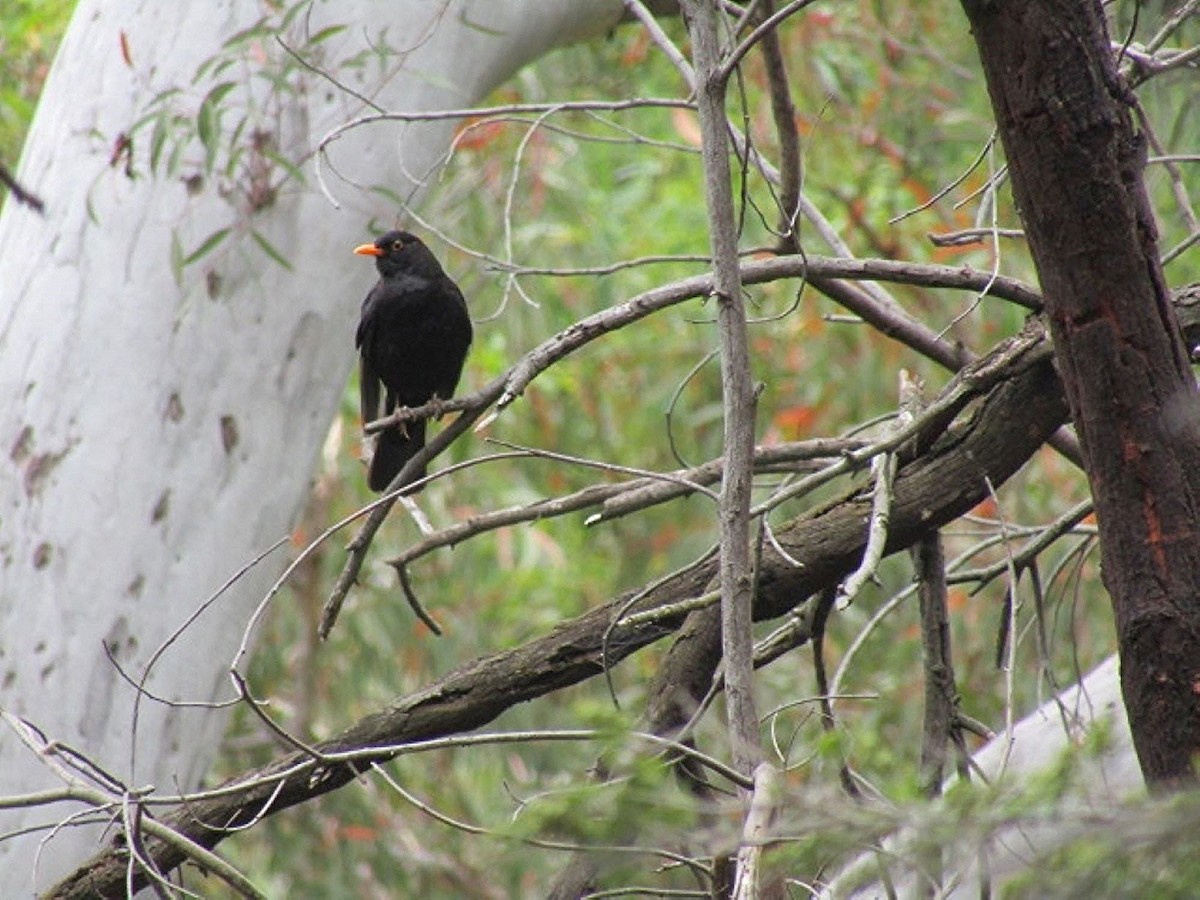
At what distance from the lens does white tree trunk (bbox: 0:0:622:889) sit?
11.1ft

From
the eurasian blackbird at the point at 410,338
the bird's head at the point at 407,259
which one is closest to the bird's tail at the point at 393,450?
the eurasian blackbird at the point at 410,338

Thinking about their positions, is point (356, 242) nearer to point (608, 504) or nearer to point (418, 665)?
point (608, 504)

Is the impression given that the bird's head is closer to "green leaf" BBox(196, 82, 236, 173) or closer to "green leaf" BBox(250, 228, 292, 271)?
"green leaf" BBox(250, 228, 292, 271)

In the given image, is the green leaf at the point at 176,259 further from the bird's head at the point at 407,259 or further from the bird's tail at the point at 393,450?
the bird's head at the point at 407,259

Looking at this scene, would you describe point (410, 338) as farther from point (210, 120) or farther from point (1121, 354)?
point (1121, 354)

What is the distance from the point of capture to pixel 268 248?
11.4ft

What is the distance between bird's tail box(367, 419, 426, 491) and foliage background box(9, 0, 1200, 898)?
1622 mm

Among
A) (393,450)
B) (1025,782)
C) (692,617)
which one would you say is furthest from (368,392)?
(1025,782)

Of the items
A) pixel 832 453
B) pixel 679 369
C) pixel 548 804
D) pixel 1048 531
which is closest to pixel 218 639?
pixel 832 453

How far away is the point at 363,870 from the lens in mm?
7703

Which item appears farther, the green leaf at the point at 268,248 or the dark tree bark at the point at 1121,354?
the green leaf at the point at 268,248

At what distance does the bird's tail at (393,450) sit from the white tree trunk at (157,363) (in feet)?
A: 2.21

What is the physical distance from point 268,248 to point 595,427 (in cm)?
475

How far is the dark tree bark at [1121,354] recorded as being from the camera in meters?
1.75
